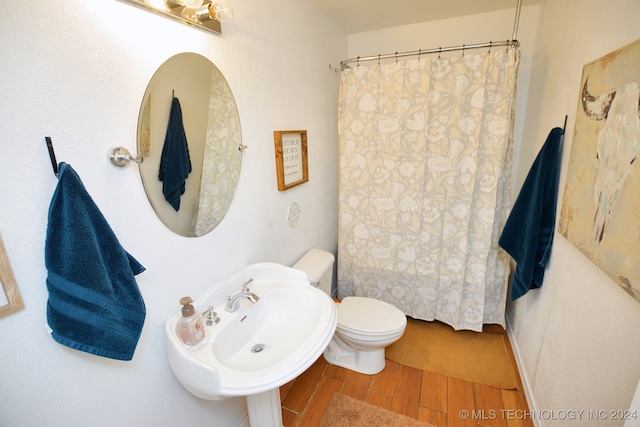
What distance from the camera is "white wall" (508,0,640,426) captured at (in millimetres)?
895

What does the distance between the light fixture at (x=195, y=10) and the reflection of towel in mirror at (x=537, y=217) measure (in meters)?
1.55

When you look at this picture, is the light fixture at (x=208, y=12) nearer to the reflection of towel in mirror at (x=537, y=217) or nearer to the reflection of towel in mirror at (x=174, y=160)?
the reflection of towel in mirror at (x=174, y=160)

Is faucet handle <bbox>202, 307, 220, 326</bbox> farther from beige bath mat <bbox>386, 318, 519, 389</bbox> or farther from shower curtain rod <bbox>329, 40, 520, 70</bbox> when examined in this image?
shower curtain rod <bbox>329, 40, 520, 70</bbox>

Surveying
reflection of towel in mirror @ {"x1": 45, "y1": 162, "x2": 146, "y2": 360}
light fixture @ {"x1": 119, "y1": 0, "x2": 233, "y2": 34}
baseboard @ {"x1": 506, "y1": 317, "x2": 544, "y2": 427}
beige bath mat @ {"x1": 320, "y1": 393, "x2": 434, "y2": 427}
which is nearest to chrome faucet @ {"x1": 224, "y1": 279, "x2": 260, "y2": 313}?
reflection of towel in mirror @ {"x1": 45, "y1": 162, "x2": 146, "y2": 360}

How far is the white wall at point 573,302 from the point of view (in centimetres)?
89

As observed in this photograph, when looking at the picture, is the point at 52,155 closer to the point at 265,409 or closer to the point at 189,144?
the point at 189,144

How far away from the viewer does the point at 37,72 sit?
66 cm

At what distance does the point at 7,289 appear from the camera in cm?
63

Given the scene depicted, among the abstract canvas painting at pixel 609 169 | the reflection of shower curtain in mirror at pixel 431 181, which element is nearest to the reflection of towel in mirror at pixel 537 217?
the abstract canvas painting at pixel 609 169

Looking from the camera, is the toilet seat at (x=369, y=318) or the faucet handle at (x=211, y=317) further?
the toilet seat at (x=369, y=318)

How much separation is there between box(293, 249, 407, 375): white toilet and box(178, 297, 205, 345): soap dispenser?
29.1 inches

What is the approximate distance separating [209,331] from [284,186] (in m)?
0.84

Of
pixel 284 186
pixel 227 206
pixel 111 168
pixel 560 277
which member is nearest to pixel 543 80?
pixel 560 277

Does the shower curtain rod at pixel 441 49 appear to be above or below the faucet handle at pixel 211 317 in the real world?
above
